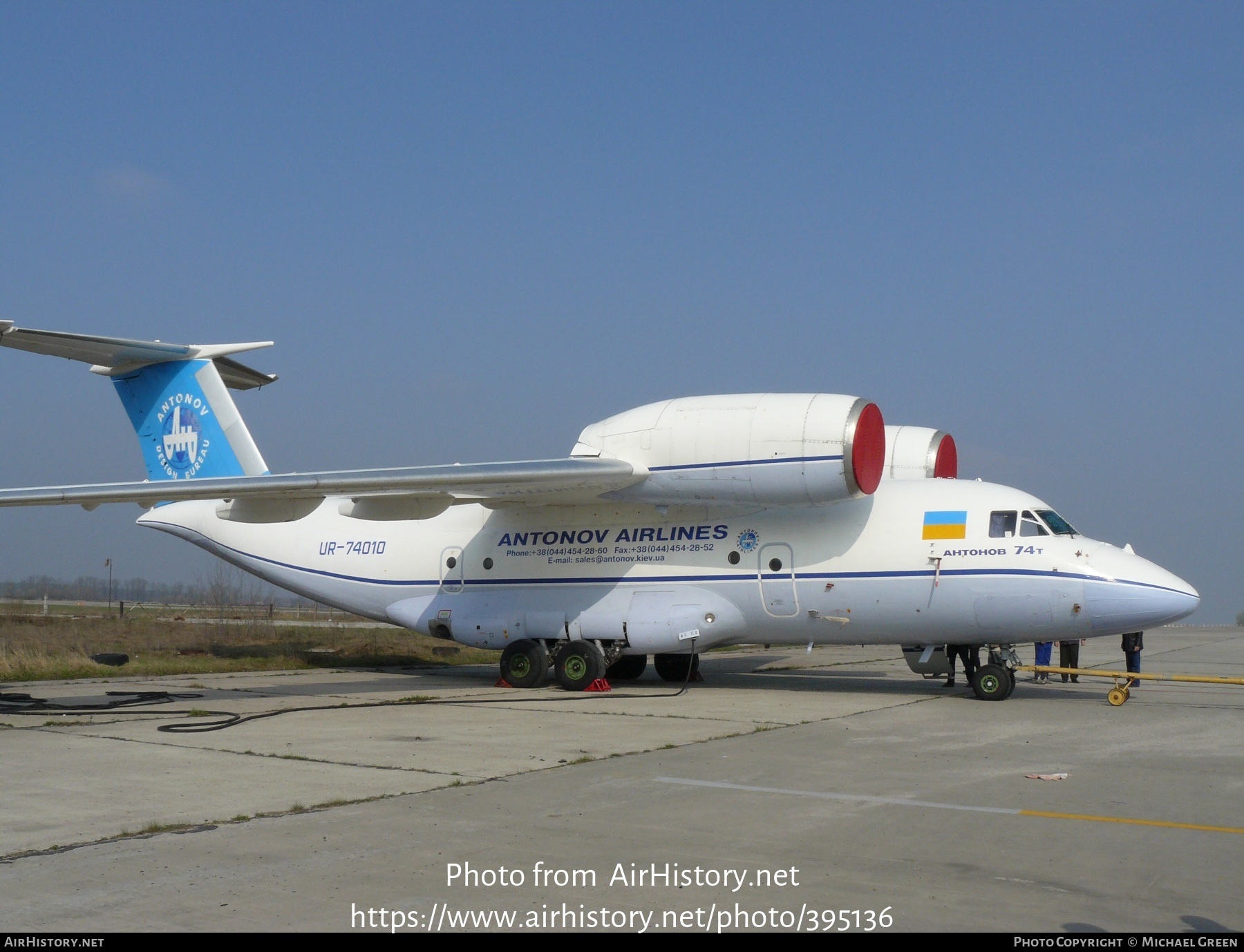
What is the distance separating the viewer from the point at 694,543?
53.4 feet

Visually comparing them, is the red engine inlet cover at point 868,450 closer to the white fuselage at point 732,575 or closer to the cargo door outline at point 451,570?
the white fuselage at point 732,575

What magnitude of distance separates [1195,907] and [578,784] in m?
4.22

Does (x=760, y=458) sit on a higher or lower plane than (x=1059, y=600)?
higher

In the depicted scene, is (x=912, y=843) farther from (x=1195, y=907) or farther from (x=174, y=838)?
(x=174, y=838)

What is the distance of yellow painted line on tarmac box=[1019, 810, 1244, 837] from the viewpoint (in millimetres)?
6691

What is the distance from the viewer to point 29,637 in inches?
945

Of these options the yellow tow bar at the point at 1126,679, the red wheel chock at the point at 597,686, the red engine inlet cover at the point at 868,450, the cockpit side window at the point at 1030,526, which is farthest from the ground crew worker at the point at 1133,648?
the red wheel chock at the point at 597,686

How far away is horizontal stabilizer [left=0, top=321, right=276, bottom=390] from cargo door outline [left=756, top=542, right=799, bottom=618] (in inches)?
398

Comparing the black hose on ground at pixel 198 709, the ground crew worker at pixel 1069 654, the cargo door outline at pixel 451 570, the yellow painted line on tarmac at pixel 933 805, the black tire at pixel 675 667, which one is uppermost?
the cargo door outline at pixel 451 570

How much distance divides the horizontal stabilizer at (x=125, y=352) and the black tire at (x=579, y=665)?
831 centimetres

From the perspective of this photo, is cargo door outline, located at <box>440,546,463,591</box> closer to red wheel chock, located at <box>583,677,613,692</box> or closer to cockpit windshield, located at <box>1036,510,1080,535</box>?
red wheel chock, located at <box>583,677,613,692</box>

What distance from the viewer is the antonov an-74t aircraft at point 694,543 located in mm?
14523

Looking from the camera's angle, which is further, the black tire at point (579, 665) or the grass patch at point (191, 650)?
the grass patch at point (191, 650)

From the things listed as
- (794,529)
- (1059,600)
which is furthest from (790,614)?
(1059,600)
